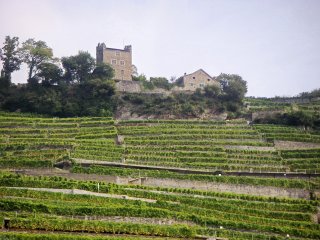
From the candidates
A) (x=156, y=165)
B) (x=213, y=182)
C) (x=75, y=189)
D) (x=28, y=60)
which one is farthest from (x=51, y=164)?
(x=28, y=60)

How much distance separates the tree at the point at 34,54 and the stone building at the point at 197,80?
15.3 metres

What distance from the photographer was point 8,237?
2786 centimetres

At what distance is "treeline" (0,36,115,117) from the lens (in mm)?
54469

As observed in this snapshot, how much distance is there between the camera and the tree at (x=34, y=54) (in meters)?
57.7

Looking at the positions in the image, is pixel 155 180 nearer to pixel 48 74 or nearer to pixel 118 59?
pixel 48 74

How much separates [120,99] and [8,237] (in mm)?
30917

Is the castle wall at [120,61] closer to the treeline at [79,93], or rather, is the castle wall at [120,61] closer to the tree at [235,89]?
the treeline at [79,93]

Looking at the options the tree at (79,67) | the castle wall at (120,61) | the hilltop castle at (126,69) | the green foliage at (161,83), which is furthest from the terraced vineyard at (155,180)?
the castle wall at (120,61)

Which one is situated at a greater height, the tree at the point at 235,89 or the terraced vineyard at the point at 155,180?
the tree at the point at 235,89

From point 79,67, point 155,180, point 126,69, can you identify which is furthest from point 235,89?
point 155,180

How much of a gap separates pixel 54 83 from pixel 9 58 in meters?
5.25

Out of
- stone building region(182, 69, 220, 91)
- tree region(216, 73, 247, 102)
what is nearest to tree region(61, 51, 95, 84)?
stone building region(182, 69, 220, 91)

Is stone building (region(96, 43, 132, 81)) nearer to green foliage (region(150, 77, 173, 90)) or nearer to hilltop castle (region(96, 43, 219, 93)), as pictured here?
hilltop castle (region(96, 43, 219, 93))

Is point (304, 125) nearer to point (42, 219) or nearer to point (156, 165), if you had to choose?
point (156, 165)
